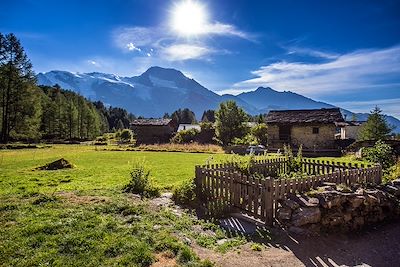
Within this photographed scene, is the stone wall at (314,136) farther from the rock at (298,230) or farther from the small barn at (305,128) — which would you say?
the rock at (298,230)

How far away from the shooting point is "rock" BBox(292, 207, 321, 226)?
7.25 meters

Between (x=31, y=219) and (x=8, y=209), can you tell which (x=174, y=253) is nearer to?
(x=31, y=219)

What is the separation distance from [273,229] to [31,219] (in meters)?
6.04

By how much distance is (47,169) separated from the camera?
17.6 metres

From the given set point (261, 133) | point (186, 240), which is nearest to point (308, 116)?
point (261, 133)

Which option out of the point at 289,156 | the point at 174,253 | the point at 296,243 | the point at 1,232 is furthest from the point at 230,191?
the point at 1,232

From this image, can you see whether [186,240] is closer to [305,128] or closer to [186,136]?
[305,128]

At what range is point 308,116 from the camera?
1387 inches

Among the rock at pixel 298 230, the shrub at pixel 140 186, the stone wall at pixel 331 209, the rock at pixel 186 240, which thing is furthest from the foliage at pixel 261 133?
the rock at pixel 186 240

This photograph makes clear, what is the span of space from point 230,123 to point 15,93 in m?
35.6

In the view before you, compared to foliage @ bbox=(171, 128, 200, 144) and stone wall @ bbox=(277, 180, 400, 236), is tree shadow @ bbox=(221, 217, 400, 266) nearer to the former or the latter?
stone wall @ bbox=(277, 180, 400, 236)

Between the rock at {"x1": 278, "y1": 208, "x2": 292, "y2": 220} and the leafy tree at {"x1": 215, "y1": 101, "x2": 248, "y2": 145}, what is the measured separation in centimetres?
3947

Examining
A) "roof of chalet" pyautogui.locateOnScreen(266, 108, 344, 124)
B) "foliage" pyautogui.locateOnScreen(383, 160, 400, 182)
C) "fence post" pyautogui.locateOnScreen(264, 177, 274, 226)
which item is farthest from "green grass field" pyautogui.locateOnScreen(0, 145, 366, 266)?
"roof of chalet" pyautogui.locateOnScreen(266, 108, 344, 124)

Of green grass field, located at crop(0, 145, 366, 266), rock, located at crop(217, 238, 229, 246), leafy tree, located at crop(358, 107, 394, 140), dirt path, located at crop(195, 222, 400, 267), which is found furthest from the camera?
leafy tree, located at crop(358, 107, 394, 140)
